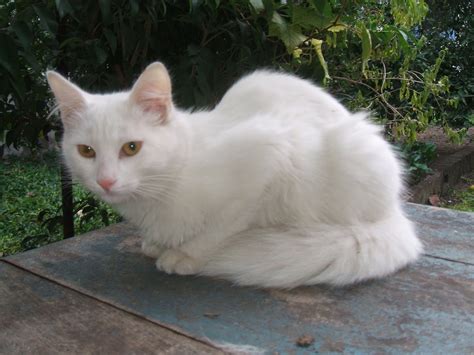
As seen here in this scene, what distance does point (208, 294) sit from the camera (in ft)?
3.73

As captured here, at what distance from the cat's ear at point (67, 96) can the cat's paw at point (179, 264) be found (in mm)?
405

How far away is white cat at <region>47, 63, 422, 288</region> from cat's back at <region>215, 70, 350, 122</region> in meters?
0.03

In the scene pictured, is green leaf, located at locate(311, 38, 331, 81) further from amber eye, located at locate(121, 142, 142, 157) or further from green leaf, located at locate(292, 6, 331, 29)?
amber eye, located at locate(121, 142, 142, 157)

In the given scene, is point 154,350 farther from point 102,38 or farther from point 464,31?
point 464,31

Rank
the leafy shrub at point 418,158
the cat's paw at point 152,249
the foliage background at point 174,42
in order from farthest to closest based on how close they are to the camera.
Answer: the leafy shrub at point 418,158, the foliage background at point 174,42, the cat's paw at point 152,249

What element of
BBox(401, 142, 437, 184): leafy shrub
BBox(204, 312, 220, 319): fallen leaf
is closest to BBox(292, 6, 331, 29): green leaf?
BBox(204, 312, 220, 319): fallen leaf

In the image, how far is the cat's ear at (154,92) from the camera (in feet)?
3.62

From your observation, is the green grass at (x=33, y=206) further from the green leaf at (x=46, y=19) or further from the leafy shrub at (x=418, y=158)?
the leafy shrub at (x=418, y=158)

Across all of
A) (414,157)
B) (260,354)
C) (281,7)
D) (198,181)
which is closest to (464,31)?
(414,157)

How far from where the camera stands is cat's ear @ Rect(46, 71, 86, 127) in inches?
45.3

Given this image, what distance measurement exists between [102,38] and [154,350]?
119 cm

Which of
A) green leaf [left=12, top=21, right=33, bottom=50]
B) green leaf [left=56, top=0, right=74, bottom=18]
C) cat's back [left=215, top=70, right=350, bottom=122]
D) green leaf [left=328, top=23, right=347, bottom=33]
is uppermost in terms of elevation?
green leaf [left=56, top=0, right=74, bottom=18]

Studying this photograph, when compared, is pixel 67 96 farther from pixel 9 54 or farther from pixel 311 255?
pixel 311 255

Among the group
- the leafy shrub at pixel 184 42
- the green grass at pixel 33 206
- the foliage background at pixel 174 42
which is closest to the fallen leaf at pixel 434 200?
the foliage background at pixel 174 42
